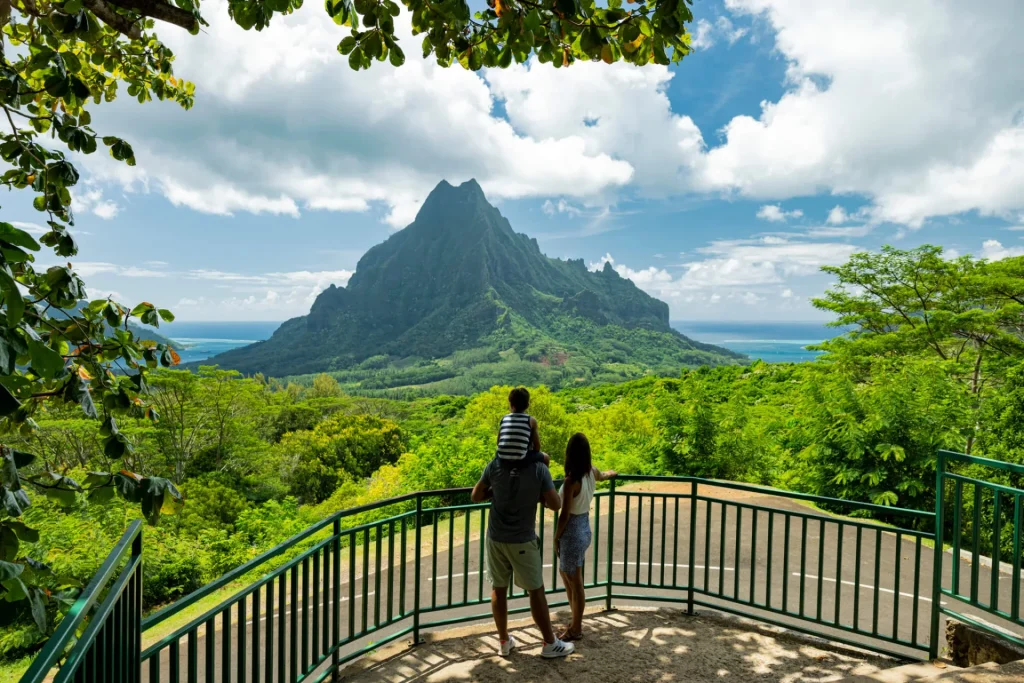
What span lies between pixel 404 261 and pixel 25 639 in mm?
185269

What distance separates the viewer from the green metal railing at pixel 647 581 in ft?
9.82

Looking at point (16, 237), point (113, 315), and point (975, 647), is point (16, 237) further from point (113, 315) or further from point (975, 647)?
point (975, 647)

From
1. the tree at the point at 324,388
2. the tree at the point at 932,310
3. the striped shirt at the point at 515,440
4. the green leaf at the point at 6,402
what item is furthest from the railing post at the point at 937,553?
the tree at the point at 324,388

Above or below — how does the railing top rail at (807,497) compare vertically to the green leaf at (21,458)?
below

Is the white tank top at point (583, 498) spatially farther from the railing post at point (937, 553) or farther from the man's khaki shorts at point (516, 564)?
the railing post at point (937, 553)

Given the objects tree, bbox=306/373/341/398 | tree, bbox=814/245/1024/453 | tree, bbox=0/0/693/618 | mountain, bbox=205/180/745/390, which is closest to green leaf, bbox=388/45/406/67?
tree, bbox=0/0/693/618

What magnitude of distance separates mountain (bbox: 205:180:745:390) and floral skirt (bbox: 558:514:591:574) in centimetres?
10509

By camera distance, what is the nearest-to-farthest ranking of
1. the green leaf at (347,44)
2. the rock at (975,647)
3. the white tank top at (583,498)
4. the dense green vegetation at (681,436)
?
the green leaf at (347,44)
the rock at (975,647)
the white tank top at (583,498)
the dense green vegetation at (681,436)

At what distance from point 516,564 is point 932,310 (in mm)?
19085

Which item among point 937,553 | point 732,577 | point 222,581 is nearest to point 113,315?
point 222,581

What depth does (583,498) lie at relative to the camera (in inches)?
166

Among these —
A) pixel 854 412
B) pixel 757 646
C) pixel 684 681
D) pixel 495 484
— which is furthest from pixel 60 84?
pixel 854 412

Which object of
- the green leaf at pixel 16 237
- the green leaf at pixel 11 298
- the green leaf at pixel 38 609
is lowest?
the green leaf at pixel 38 609

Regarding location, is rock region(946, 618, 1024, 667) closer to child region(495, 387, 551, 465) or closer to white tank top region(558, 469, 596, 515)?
white tank top region(558, 469, 596, 515)
